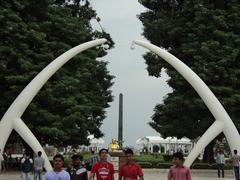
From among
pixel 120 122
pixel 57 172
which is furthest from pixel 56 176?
pixel 120 122

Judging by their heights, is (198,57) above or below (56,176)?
above

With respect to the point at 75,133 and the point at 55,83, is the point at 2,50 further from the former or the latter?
the point at 75,133

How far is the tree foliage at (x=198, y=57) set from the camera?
3372cm

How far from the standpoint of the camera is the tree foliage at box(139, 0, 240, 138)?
33.7 metres

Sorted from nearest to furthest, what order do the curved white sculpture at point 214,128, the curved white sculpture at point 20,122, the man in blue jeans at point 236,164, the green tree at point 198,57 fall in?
1. the man in blue jeans at point 236,164
2. the curved white sculpture at point 20,122
3. the curved white sculpture at point 214,128
4. the green tree at point 198,57

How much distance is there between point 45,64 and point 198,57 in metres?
9.50

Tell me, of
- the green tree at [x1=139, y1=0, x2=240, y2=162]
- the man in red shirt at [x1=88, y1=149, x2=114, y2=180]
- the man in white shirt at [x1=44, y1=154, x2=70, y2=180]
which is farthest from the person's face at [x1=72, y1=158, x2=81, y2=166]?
the green tree at [x1=139, y1=0, x2=240, y2=162]

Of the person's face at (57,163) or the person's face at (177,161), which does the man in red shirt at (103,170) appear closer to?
the person's face at (177,161)

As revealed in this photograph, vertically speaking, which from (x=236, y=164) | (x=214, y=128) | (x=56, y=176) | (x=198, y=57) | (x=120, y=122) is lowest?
(x=56, y=176)

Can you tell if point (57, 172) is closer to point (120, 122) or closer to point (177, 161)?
point (177, 161)

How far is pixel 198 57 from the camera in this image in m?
34.0

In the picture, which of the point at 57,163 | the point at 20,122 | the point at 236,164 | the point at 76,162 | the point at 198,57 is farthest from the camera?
the point at 198,57

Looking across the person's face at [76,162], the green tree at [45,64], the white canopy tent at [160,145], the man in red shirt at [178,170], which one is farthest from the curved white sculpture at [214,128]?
the white canopy tent at [160,145]

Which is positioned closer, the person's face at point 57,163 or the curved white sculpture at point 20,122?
the person's face at point 57,163
